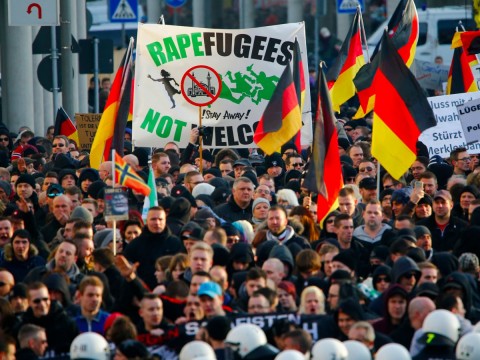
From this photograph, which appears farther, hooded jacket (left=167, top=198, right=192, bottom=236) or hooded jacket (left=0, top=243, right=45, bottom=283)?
hooded jacket (left=167, top=198, right=192, bottom=236)

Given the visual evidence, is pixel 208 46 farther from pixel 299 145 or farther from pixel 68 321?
pixel 68 321

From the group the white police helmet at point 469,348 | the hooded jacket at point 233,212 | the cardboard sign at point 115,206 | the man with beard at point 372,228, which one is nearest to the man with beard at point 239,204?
the hooded jacket at point 233,212

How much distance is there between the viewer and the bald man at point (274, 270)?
13422 mm

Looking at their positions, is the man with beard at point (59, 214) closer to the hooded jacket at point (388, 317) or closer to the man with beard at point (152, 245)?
the man with beard at point (152, 245)

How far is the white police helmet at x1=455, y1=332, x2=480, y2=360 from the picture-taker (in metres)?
10.7

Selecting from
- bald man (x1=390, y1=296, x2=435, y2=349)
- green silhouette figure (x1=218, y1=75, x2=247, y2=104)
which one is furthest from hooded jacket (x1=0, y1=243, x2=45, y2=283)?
green silhouette figure (x1=218, y1=75, x2=247, y2=104)

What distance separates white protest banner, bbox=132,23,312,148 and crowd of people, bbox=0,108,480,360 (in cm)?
48

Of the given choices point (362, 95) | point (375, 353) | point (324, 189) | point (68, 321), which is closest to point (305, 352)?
point (375, 353)

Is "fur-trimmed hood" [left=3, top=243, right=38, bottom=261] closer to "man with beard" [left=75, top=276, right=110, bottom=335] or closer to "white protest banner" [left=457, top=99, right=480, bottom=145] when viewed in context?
"man with beard" [left=75, top=276, right=110, bottom=335]

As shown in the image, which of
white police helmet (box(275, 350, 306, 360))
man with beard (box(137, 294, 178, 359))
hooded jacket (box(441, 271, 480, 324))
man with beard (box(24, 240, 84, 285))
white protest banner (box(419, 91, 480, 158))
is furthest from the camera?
white protest banner (box(419, 91, 480, 158))

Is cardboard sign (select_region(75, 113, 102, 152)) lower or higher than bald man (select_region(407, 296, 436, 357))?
higher

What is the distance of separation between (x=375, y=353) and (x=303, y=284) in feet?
8.11

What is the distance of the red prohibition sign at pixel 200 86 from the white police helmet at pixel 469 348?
30.3ft

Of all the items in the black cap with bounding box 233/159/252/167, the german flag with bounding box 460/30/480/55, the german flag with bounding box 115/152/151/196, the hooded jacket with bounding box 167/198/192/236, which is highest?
the german flag with bounding box 460/30/480/55
